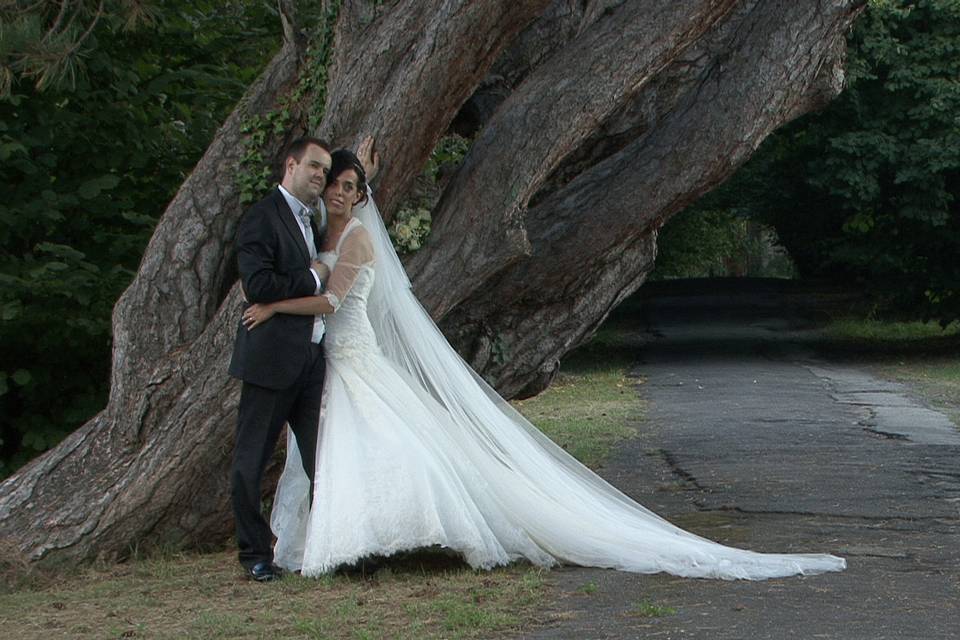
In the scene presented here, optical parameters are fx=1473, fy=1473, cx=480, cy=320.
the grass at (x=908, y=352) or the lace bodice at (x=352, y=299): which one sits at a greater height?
the lace bodice at (x=352, y=299)

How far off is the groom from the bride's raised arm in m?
0.04

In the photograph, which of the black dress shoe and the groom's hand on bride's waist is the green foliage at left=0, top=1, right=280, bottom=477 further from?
the black dress shoe

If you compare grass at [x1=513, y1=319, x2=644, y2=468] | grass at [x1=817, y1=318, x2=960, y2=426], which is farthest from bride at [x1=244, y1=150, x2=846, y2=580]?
grass at [x1=817, y1=318, x2=960, y2=426]

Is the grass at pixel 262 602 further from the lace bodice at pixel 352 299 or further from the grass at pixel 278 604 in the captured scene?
the lace bodice at pixel 352 299

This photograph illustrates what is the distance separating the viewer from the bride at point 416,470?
23.0 feet

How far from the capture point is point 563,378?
2217 cm

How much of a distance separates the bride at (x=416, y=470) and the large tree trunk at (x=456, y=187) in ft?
1.94

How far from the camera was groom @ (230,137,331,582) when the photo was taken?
721 centimetres

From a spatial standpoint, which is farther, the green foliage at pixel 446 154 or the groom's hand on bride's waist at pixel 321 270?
the green foliage at pixel 446 154

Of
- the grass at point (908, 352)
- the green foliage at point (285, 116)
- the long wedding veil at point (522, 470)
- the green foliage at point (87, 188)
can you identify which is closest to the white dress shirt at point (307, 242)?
the long wedding veil at point (522, 470)

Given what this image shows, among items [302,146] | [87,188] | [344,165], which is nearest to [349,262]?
[344,165]

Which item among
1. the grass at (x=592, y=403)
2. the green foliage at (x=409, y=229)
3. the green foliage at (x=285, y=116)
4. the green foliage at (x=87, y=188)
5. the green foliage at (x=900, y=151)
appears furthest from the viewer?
the green foliage at (x=900, y=151)

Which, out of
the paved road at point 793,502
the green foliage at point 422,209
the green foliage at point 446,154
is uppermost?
the green foliage at point 446,154

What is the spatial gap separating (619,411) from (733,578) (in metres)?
10.0
